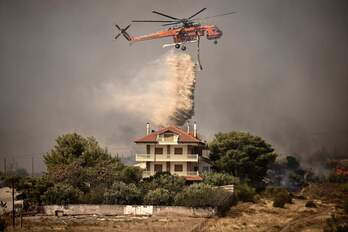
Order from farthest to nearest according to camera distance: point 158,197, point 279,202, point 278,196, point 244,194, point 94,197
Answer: point 244,194, point 278,196, point 279,202, point 94,197, point 158,197

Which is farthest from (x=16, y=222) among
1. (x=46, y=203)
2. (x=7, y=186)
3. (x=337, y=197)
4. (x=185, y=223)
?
(x=337, y=197)

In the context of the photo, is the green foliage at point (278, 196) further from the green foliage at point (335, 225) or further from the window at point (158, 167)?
the window at point (158, 167)

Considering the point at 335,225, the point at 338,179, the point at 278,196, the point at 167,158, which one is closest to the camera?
the point at 335,225

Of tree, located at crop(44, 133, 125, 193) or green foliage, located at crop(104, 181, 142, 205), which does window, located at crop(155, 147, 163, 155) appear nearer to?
tree, located at crop(44, 133, 125, 193)

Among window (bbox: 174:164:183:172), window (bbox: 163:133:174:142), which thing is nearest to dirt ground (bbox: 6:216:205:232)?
window (bbox: 174:164:183:172)

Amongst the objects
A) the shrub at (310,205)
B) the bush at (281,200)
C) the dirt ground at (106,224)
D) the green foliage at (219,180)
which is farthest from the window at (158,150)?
the shrub at (310,205)

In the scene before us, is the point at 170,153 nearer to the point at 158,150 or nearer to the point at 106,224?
the point at 158,150

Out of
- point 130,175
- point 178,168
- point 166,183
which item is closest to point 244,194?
point 166,183
